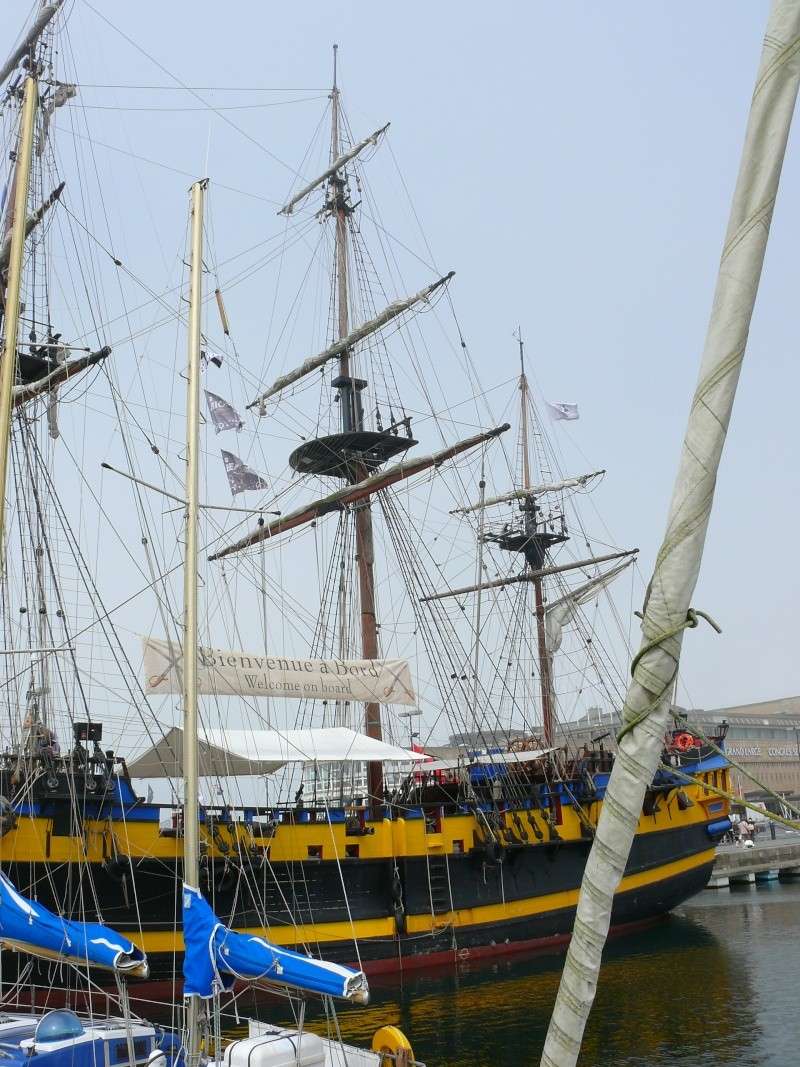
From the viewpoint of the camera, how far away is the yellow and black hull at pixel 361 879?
20.6 meters

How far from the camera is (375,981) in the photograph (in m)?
23.6

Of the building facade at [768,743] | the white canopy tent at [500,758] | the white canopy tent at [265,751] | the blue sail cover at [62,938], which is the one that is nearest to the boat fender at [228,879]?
the white canopy tent at [265,751]

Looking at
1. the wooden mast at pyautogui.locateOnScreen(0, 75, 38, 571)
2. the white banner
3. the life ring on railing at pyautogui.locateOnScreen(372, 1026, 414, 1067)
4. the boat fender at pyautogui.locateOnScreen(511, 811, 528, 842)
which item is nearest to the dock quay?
the boat fender at pyautogui.locateOnScreen(511, 811, 528, 842)


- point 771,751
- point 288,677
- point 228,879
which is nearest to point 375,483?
point 288,677

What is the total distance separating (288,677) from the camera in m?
25.1

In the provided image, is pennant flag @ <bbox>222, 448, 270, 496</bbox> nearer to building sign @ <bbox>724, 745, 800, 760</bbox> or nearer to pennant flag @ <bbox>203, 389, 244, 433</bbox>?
pennant flag @ <bbox>203, 389, 244, 433</bbox>

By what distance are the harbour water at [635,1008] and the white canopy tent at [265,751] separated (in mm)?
5246

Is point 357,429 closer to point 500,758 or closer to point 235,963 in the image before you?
point 500,758

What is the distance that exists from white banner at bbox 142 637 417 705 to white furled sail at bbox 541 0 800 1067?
1658cm

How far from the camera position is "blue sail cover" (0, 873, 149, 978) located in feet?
34.8

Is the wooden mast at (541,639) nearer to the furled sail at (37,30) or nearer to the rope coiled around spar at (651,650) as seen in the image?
the furled sail at (37,30)

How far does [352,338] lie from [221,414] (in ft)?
52.3

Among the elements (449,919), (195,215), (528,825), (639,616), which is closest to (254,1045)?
(639,616)

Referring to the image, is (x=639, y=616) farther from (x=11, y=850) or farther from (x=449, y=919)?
(x=449, y=919)
